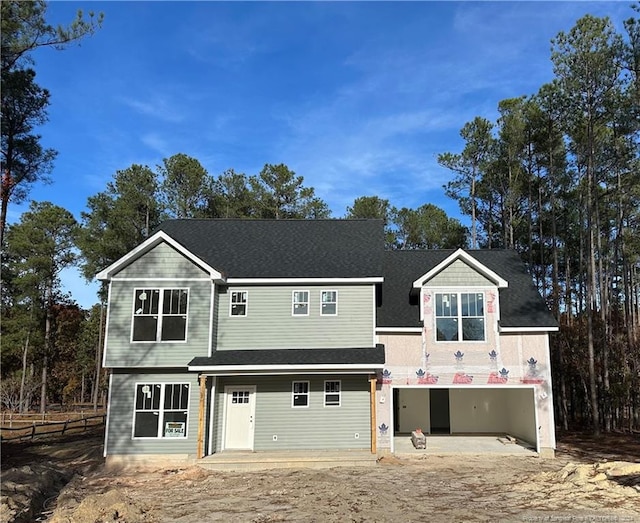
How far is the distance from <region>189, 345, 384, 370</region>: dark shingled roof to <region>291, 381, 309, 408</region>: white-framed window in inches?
42.2

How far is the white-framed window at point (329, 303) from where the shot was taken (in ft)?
54.3

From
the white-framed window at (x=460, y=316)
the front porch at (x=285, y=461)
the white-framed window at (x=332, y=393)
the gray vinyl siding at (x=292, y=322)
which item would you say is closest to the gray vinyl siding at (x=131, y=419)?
the front porch at (x=285, y=461)

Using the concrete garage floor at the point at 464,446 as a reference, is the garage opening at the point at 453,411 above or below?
above

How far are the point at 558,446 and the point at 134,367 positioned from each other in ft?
47.0

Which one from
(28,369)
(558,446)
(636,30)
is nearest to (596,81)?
(636,30)

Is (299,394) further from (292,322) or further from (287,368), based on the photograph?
(292,322)

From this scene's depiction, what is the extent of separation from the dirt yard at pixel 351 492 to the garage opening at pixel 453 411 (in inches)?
149

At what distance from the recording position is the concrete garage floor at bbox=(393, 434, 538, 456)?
15.6m

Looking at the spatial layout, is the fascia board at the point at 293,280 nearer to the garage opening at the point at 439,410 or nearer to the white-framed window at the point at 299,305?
the white-framed window at the point at 299,305

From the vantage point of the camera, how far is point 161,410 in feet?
50.3

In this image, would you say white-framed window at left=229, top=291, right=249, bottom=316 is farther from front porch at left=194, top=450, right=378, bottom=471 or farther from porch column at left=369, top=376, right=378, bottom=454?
porch column at left=369, top=376, right=378, bottom=454

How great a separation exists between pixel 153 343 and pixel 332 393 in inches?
228


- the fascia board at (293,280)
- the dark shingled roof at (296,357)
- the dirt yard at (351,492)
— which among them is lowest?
the dirt yard at (351,492)

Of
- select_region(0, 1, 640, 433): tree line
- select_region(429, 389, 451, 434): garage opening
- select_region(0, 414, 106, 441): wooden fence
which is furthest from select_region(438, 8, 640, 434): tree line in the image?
select_region(0, 414, 106, 441): wooden fence
